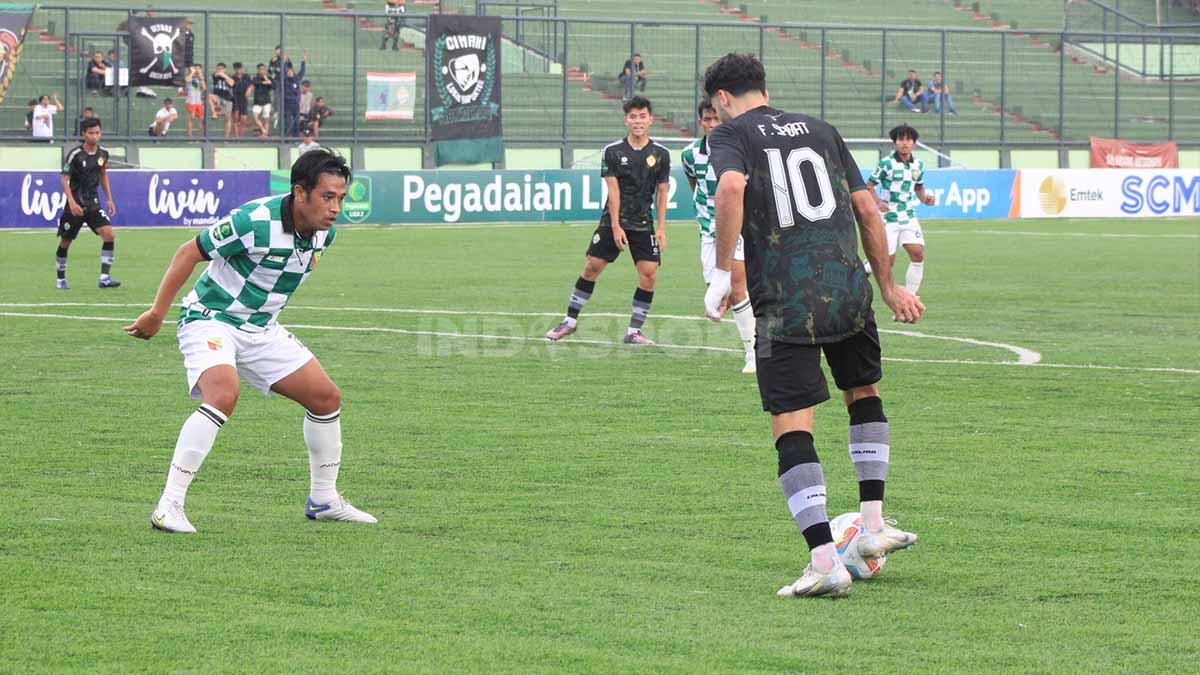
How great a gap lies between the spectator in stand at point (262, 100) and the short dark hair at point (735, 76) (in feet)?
105

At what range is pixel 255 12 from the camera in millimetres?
37562

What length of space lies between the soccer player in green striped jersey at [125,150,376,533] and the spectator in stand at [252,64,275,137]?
3073 centimetres

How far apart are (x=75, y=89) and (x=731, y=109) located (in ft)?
103

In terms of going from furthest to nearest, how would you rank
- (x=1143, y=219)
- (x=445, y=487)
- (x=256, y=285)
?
1. (x=1143, y=219)
2. (x=445, y=487)
3. (x=256, y=285)

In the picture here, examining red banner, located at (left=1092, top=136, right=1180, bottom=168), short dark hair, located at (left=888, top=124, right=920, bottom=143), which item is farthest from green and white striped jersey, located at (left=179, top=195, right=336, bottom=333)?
red banner, located at (left=1092, top=136, right=1180, bottom=168)

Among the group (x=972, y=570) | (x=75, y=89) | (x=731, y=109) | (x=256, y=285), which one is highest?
(x=75, y=89)

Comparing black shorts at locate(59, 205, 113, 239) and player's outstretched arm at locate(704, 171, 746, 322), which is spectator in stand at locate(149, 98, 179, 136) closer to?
black shorts at locate(59, 205, 113, 239)

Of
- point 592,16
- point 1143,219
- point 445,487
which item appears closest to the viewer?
point 445,487

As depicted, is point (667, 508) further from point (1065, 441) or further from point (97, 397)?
point (97, 397)

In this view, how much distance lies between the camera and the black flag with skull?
35.5 m

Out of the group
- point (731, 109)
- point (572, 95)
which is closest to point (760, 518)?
point (731, 109)

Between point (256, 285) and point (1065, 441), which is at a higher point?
point (256, 285)

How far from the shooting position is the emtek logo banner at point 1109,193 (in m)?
42.9

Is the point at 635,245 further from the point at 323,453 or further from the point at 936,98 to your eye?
the point at 936,98
